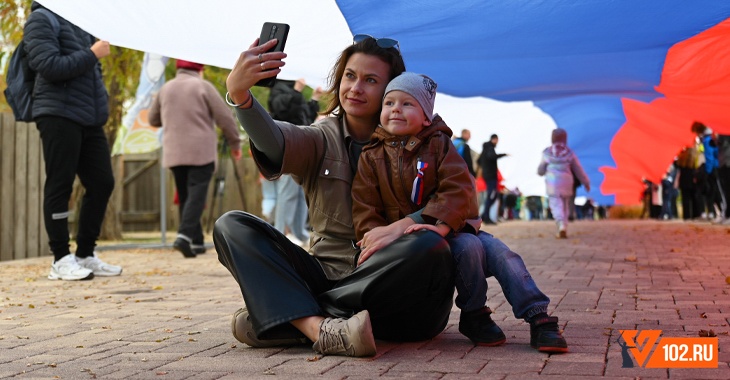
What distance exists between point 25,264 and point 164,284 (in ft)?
9.62

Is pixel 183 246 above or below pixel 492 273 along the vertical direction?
below

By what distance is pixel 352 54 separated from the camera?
3988 millimetres

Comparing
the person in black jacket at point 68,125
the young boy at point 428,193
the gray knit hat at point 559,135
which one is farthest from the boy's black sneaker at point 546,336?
the gray knit hat at point 559,135

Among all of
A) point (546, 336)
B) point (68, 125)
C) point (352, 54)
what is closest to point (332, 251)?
point (352, 54)

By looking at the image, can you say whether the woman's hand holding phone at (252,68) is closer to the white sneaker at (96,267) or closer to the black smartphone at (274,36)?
the black smartphone at (274,36)

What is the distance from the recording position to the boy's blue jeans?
3.64 m

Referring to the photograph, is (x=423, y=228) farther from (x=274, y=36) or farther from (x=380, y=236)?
(x=274, y=36)

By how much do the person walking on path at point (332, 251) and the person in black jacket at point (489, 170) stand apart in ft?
46.1

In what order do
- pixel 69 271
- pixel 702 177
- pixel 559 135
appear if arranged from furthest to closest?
pixel 702 177 < pixel 559 135 < pixel 69 271

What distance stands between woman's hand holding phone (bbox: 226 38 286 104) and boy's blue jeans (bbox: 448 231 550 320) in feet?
3.22

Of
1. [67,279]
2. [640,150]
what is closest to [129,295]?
[67,279]

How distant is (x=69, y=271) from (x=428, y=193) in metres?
4.40

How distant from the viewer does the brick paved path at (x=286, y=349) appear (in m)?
3.30
